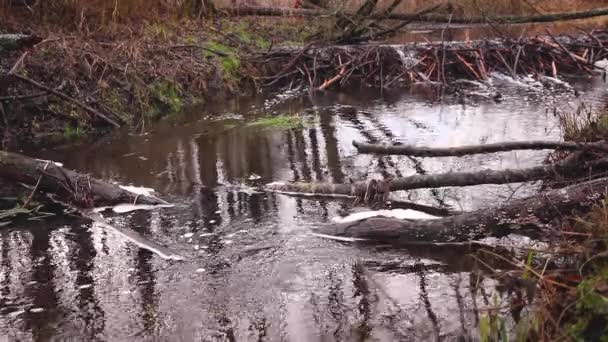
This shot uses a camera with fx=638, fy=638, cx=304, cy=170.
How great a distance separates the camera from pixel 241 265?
4.57 m

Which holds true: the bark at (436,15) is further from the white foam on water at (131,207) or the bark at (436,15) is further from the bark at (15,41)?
the bark at (15,41)

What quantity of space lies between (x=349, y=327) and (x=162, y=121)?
7.29 metres

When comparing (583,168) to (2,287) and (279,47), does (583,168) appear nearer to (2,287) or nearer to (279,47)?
(2,287)

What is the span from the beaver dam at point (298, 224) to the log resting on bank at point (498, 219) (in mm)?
10

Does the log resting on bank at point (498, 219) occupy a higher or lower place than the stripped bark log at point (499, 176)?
→ lower

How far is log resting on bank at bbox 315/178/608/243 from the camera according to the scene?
449cm

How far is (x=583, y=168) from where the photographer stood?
5148 millimetres

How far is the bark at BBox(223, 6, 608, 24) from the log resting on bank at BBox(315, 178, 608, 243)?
6056mm

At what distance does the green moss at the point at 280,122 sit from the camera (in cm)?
952

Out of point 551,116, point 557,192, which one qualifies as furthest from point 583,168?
point 551,116

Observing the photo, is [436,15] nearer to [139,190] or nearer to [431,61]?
[431,61]

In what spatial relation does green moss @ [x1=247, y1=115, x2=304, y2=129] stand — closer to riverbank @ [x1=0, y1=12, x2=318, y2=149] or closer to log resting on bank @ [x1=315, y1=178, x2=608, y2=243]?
riverbank @ [x1=0, y1=12, x2=318, y2=149]

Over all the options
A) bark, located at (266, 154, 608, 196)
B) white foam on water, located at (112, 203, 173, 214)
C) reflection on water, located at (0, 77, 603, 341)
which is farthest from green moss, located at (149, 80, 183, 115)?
bark, located at (266, 154, 608, 196)

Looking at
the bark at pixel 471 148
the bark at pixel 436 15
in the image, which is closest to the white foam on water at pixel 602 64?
the bark at pixel 436 15
